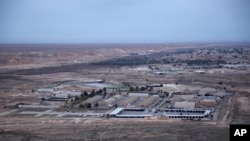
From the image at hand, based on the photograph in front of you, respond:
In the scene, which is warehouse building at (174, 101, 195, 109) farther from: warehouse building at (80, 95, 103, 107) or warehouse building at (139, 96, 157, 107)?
warehouse building at (80, 95, 103, 107)

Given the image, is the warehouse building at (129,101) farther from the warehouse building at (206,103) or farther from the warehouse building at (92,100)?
the warehouse building at (206,103)

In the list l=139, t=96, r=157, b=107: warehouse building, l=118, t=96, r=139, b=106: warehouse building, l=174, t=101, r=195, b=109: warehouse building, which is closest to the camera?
l=174, t=101, r=195, b=109: warehouse building

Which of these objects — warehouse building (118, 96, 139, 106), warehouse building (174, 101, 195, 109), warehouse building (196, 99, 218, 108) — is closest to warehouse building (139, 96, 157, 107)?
warehouse building (118, 96, 139, 106)

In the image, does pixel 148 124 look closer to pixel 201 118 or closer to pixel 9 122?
pixel 201 118

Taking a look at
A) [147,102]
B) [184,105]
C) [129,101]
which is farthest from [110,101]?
[184,105]

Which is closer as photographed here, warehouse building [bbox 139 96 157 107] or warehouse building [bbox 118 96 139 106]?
warehouse building [bbox 139 96 157 107]

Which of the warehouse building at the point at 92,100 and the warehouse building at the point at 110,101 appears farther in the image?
the warehouse building at the point at 110,101

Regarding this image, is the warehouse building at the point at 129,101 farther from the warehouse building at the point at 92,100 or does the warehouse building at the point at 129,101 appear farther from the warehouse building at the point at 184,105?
the warehouse building at the point at 184,105

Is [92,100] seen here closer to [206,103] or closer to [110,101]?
[110,101]

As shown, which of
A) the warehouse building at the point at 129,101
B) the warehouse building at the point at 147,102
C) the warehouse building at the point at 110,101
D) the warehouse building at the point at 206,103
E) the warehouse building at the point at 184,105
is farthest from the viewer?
the warehouse building at the point at 129,101

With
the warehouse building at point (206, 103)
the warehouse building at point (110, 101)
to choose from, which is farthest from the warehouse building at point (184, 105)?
the warehouse building at point (110, 101)

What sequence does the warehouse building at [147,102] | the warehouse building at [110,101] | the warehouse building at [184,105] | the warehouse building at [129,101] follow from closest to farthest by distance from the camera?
the warehouse building at [184,105]
the warehouse building at [147,102]
the warehouse building at [110,101]
the warehouse building at [129,101]

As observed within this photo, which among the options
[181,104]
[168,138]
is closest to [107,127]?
[168,138]
